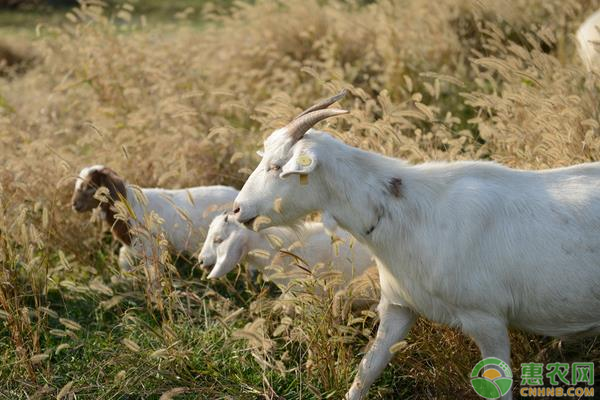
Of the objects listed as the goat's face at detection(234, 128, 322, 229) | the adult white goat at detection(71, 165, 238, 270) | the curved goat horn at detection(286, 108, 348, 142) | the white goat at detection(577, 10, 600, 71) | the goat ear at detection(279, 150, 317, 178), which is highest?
the curved goat horn at detection(286, 108, 348, 142)

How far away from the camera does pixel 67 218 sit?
726cm

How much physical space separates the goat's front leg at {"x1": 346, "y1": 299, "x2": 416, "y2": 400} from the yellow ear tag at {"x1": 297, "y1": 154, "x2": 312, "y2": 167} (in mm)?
1041

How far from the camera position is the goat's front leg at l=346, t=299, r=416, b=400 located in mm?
4508

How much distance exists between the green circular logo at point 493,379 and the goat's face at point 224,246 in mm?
1909

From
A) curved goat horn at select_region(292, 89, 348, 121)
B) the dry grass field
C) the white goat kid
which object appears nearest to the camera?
curved goat horn at select_region(292, 89, 348, 121)

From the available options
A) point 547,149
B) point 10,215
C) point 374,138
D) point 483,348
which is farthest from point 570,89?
point 10,215

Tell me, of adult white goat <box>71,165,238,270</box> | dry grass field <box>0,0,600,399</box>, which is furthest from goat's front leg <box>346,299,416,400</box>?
adult white goat <box>71,165,238,270</box>

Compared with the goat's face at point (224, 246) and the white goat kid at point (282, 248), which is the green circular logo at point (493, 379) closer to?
the white goat kid at point (282, 248)

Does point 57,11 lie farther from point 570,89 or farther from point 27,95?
point 570,89

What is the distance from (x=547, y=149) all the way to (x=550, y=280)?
1576mm

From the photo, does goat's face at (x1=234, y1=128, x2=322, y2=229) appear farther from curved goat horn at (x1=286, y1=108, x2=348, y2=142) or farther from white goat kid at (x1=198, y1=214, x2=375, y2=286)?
white goat kid at (x1=198, y1=214, x2=375, y2=286)

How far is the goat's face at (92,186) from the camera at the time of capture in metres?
6.76

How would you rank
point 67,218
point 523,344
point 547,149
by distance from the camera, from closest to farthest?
point 523,344 → point 547,149 → point 67,218

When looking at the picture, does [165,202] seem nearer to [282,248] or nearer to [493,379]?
[282,248]
